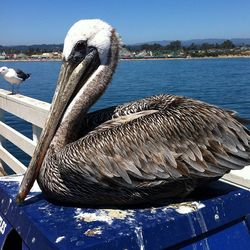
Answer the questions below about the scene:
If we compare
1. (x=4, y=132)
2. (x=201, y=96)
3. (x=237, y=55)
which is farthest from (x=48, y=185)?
(x=237, y=55)

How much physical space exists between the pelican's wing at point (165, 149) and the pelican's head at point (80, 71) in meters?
0.30

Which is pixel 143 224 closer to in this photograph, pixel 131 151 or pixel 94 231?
pixel 94 231

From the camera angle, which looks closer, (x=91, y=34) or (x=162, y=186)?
(x=162, y=186)

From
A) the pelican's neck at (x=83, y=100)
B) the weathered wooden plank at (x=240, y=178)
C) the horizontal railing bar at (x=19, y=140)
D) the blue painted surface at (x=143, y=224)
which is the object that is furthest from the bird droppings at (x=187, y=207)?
the horizontal railing bar at (x=19, y=140)

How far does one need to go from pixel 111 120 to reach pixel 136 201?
529 mm

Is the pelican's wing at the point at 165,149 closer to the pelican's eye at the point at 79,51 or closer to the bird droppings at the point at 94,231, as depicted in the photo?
the bird droppings at the point at 94,231

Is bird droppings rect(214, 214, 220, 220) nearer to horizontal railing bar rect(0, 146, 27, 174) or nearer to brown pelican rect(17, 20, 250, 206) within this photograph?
brown pelican rect(17, 20, 250, 206)

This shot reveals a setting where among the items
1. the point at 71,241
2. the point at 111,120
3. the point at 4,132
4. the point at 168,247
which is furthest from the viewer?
the point at 4,132

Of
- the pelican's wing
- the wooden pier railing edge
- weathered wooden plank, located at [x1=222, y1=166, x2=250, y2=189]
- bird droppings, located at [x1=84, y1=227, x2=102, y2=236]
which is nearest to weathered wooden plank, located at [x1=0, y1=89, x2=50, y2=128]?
the wooden pier railing edge

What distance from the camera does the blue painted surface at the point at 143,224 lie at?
186 centimetres

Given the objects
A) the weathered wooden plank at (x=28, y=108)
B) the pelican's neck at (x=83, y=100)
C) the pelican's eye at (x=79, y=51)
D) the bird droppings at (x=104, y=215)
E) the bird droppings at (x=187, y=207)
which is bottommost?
the bird droppings at (x=104, y=215)

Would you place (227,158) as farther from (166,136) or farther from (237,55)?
(237,55)

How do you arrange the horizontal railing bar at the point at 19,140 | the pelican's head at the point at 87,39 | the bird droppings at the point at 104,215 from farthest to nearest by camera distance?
the horizontal railing bar at the point at 19,140, the pelican's head at the point at 87,39, the bird droppings at the point at 104,215

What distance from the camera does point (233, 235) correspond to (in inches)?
85.4
